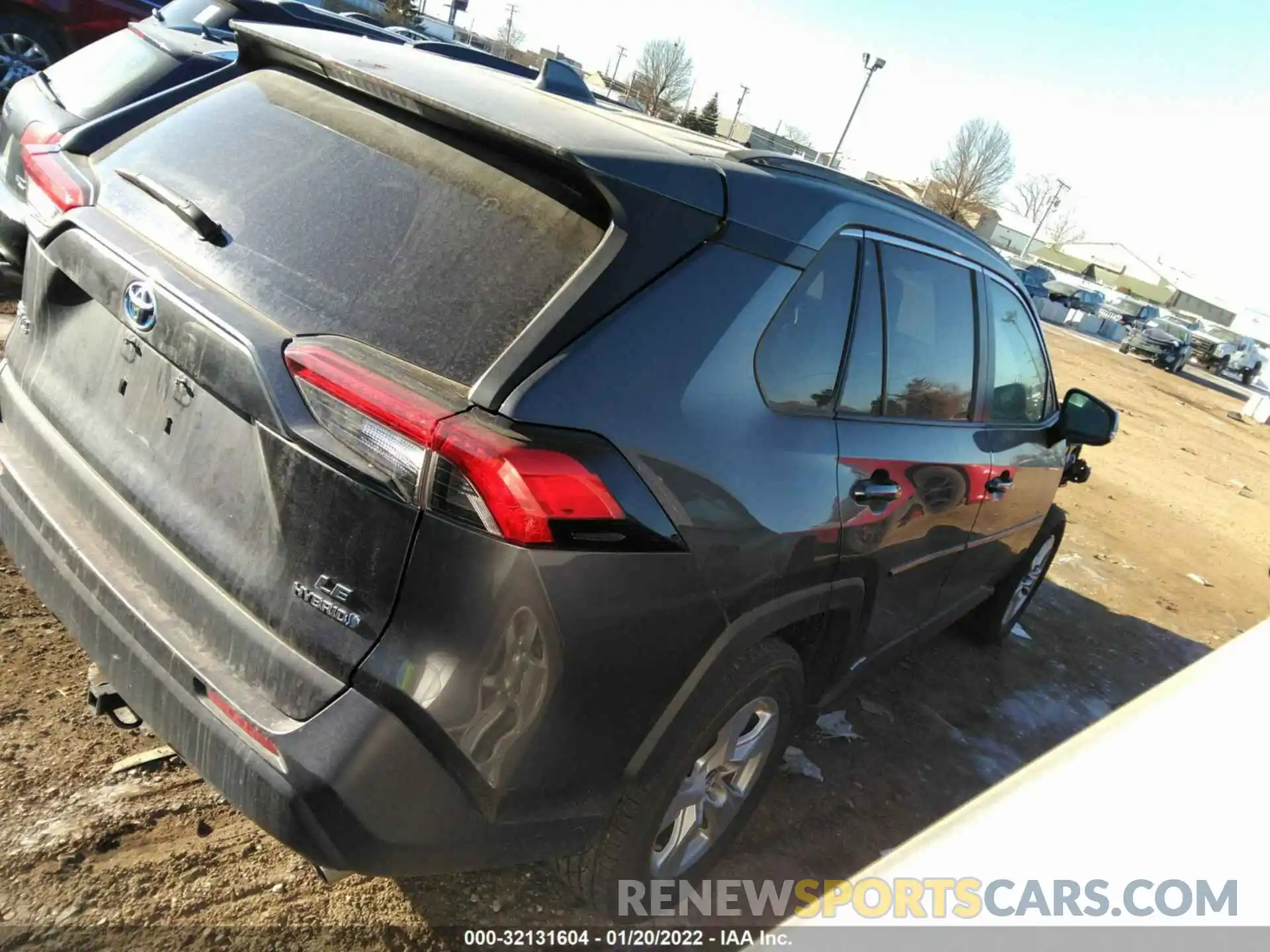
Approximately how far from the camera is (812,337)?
2.30 meters

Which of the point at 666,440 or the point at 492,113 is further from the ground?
the point at 492,113

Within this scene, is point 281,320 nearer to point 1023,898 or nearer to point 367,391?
point 367,391

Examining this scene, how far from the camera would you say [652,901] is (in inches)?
96.6

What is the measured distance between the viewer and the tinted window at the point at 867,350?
2488mm

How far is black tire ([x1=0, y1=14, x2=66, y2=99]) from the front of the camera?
8.27 metres

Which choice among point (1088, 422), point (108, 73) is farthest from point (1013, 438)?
point (108, 73)

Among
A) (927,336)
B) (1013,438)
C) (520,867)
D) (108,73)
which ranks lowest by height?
(520,867)

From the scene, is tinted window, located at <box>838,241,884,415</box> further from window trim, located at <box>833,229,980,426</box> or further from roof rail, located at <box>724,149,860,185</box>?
roof rail, located at <box>724,149,860,185</box>

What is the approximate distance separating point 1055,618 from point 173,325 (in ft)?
18.3

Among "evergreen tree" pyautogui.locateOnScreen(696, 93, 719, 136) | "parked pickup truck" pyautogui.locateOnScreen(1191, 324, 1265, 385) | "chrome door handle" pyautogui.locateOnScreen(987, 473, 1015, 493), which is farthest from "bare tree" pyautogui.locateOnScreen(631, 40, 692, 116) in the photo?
"chrome door handle" pyautogui.locateOnScreen(987, 473, 1015, 493)

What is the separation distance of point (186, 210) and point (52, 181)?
1.97ft

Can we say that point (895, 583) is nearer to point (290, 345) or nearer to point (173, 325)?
point (290, 345)

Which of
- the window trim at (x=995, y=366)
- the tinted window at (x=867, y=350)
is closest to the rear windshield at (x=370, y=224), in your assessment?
the tinted window at (x=867, y=350)

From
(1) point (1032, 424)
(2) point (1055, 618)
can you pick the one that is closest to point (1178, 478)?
(2) point (1055, 618)
